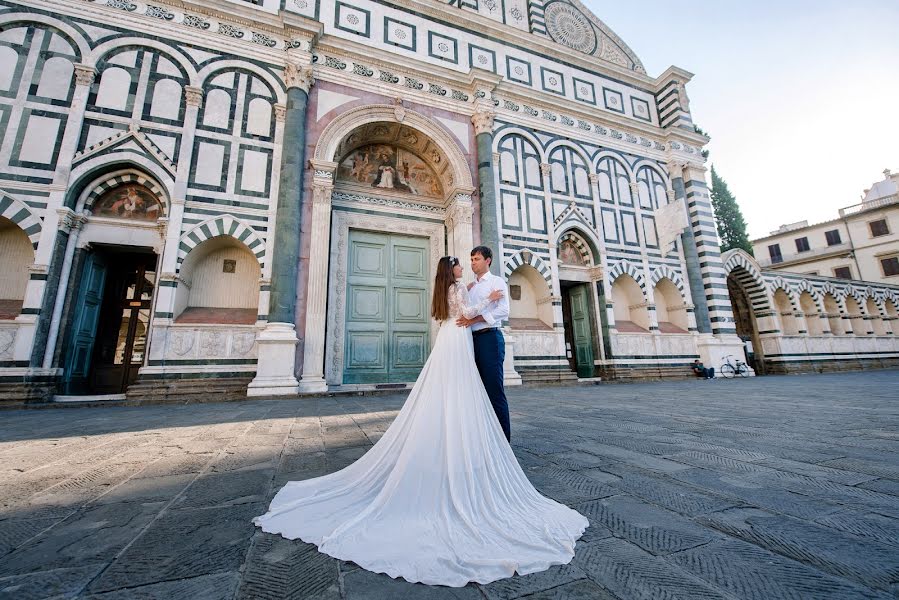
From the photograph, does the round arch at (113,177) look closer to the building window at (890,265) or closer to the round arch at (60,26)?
the round arch at (60,26)

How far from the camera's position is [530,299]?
1100 centimetres

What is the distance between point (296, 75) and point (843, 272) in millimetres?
36264

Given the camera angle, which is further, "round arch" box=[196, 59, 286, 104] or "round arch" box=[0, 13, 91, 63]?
"round arch" box=[196, 59, 286, 104]

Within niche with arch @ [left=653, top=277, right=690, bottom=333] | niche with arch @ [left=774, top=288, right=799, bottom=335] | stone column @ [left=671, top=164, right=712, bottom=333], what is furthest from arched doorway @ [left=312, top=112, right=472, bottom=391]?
niche with arch @ [left=774, top=288, right=799, bottom=335]

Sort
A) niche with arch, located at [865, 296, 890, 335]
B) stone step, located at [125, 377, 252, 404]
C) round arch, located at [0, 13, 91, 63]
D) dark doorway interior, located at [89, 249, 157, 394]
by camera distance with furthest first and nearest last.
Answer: niche with arch, located at [865, 296, 890, 335]
dark doorway interior, located at [89, 249, 157, 394]
round arch, located at [0, 13, 91, 63]
stone step, located at [125, 377, 252, 404]

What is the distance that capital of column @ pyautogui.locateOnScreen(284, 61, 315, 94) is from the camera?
28.4ft

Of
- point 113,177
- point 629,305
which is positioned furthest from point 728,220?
point 113,177

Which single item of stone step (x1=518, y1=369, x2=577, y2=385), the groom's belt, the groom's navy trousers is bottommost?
stone step (x1=518, y1=369, x2=577, y2=385)

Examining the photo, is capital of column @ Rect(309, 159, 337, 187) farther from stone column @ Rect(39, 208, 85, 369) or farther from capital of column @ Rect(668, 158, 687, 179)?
capital of column @ Rect(668, 158, 687, 179)

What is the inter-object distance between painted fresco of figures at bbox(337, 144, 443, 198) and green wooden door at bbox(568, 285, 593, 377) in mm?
5485

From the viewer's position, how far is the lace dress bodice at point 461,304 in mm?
2330

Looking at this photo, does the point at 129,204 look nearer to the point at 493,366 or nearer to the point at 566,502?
the point at 493,366

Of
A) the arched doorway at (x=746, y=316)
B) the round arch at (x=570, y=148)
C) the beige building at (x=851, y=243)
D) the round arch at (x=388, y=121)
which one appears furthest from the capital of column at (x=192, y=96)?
the beige building at (x=851, y=243)

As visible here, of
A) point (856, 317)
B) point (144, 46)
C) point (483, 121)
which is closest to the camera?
point (144, 46)
